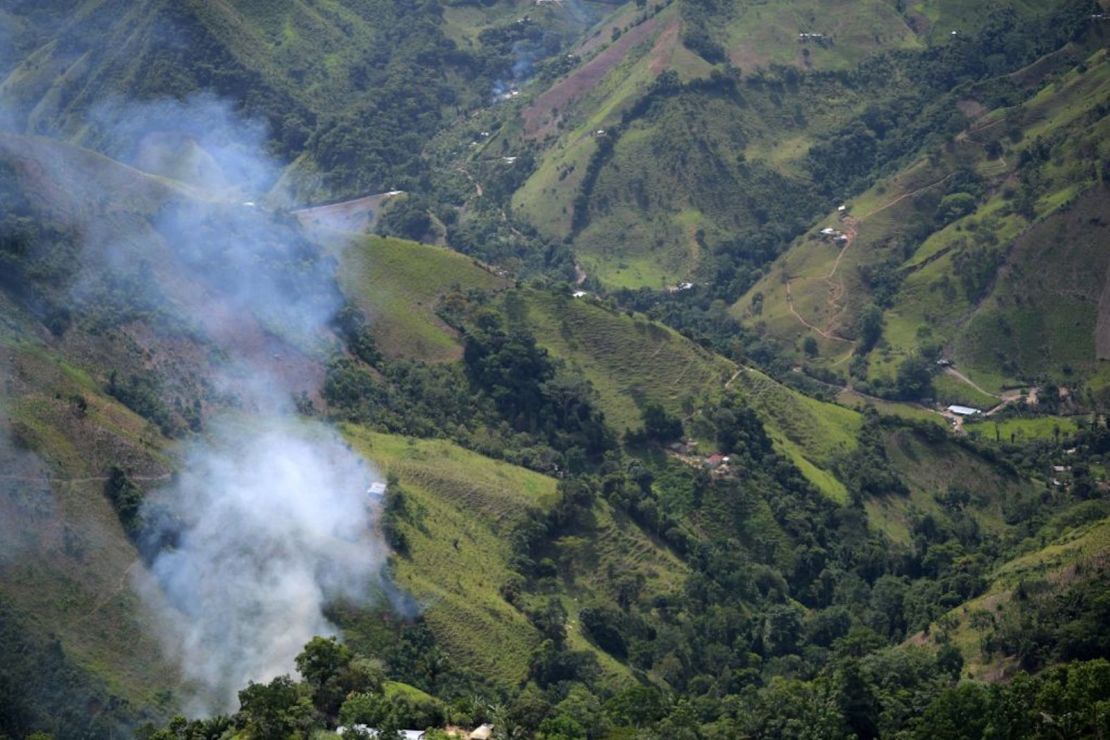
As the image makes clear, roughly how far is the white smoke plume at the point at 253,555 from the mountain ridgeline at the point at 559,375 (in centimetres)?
21

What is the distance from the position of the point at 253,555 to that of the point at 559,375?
36320mm

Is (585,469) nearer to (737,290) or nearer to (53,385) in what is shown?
(53,385)

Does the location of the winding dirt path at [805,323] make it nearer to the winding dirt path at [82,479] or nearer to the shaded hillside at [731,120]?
the shaded hillside at [731,120]

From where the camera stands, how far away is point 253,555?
71500mm

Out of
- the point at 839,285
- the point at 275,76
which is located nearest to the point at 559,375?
the point at 839,285

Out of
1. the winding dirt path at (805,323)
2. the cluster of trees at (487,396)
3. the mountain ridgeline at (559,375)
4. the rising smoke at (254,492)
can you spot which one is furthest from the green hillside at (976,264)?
the rising smoke at (254,492)

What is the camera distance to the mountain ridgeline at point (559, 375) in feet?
220

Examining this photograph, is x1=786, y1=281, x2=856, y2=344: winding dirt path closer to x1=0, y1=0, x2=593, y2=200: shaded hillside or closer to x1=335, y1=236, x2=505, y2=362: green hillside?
x1=335, y1=236, x2=505, y2=362: green hillside

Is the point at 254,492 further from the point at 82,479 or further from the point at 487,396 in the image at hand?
the point at 487,396

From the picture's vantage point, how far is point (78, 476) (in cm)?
7050

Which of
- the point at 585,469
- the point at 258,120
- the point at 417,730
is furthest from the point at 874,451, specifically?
the point at 258,120

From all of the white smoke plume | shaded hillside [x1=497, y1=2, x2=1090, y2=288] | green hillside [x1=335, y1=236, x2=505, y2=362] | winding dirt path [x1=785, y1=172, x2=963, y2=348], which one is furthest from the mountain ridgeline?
winding dirt path [x1=785, y1=172, x2=963, y2=348]

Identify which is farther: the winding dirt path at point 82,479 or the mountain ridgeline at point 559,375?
the winding dirt path at point 82,479

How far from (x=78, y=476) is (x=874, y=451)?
192 ft
